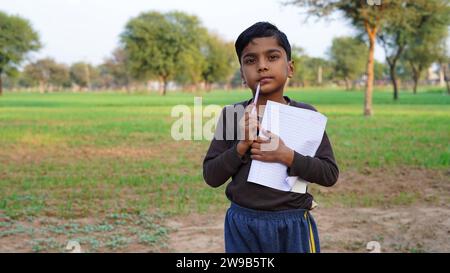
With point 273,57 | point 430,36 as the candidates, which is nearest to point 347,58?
point 430,36

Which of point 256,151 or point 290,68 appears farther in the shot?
point 290,68

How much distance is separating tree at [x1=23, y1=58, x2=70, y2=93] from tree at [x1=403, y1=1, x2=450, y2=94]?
7262 cm

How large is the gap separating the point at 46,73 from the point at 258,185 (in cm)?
10452

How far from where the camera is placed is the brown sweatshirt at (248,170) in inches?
70.3

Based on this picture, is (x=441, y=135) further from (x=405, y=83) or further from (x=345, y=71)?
(x=405, y=83)

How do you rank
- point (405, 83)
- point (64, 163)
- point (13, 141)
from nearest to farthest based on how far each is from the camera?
point (64, 163) → point (13, 141) → point (405, 83)

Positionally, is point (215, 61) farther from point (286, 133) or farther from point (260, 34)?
point (286, 133)

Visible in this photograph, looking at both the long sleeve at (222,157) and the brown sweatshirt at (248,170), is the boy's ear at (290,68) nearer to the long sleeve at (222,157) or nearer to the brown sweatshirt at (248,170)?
the brown sweatshirt at (248,170)

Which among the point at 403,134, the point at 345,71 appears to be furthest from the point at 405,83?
the point at 403,134

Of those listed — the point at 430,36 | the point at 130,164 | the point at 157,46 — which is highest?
the point at 157,46

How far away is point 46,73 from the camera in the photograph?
98.9m
